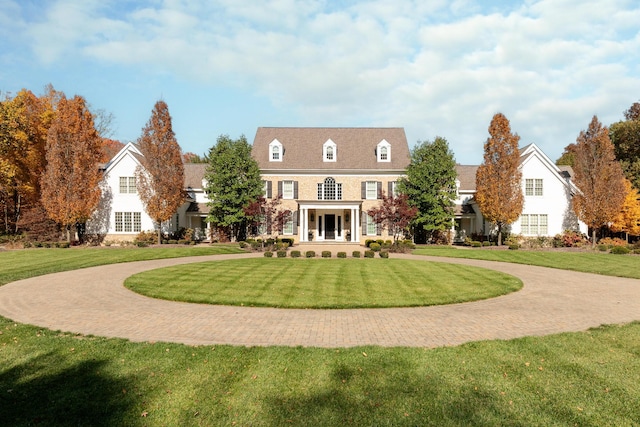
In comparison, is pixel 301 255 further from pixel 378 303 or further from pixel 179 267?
pixel 378 303

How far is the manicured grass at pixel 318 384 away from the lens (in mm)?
4520

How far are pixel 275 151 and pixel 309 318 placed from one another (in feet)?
104

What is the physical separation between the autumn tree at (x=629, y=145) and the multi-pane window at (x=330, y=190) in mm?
29213

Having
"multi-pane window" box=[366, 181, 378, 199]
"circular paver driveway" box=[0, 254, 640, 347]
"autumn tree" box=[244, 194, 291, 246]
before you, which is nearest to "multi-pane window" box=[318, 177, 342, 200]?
"multi-pane window" box=[366, 181, 378, 199]

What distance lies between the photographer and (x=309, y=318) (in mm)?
9016

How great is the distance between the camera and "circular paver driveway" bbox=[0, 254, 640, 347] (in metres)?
7.58

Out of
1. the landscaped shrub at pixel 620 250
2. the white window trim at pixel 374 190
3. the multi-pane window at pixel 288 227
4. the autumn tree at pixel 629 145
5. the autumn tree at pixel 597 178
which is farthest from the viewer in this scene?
the white window trim at pixel 374 190

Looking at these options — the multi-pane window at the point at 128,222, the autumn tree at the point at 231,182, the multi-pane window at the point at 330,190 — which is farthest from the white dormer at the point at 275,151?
the multi-pane window at the point at 128,222

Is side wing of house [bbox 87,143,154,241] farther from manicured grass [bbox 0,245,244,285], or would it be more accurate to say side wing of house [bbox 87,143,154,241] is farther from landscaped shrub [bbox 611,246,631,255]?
landscaped shrub [bbox 611,246,631,255]

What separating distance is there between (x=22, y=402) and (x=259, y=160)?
3488 cm

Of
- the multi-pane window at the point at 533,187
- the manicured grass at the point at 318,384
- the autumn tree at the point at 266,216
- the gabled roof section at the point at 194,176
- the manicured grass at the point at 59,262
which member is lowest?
the manicured grass at the point at 318,384

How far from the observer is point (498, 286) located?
520 inches

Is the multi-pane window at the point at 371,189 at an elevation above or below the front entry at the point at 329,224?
above

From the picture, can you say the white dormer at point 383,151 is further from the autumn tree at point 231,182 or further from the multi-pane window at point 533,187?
the multi-pane window at point 533,187
